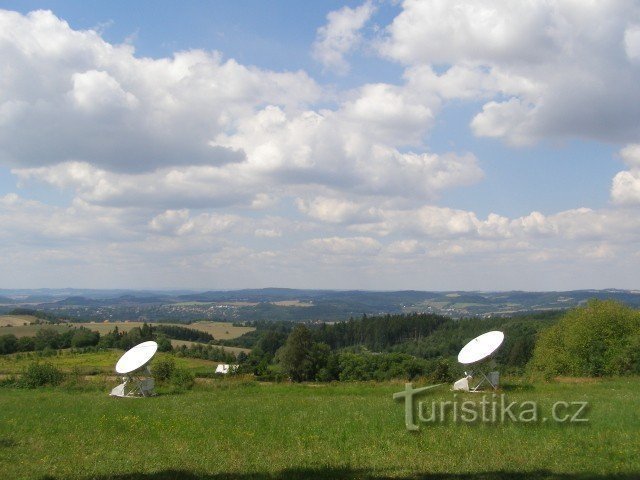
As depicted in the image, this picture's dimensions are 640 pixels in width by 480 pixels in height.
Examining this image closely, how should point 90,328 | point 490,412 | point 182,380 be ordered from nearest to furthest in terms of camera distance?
point 490,412, point 182,380, point 90,328

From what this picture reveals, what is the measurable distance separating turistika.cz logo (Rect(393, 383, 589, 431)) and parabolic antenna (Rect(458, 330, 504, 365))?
20.2 ft

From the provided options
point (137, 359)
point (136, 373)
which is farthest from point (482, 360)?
point (136, 373)

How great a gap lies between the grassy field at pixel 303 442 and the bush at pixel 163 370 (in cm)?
811

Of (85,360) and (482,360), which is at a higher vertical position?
(482,360)

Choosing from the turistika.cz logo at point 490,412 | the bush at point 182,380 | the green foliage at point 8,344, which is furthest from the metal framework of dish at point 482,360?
the green foliage at point 8,344

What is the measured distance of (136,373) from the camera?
92.6ft

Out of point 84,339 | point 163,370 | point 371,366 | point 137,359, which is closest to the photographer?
point 137,359

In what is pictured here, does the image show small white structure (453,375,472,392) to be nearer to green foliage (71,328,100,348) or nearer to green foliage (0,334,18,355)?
green foliage (0,334,18,355)

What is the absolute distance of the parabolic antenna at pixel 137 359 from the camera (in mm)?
27406

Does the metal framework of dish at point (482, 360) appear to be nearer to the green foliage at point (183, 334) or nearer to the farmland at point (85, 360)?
the farmland at point (85, 360)

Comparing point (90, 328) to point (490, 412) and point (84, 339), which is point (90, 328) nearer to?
point (84, 339)

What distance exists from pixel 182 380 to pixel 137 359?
8.49 ft

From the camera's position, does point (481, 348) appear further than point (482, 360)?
Yes

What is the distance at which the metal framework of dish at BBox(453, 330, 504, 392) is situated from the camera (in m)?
24.6
